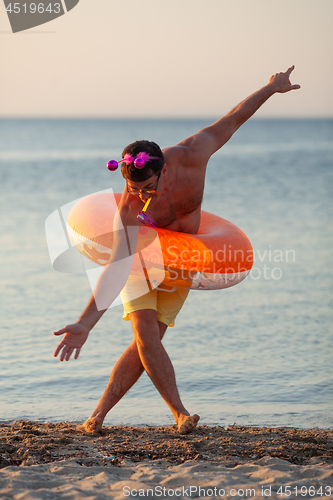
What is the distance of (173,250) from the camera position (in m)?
3.61

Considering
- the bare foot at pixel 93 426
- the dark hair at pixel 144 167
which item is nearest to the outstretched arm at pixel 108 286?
the dark hair at pixel 144 167

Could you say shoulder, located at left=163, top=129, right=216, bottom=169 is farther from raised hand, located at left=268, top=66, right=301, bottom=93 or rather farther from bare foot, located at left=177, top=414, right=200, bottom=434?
bare foot, located at left=177, top=414, right=200, bottom=434

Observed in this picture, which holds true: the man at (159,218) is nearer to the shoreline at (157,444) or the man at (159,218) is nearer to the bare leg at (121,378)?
the bare leg at (121,378)

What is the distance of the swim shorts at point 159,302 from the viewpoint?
Answer: 3.65 metres

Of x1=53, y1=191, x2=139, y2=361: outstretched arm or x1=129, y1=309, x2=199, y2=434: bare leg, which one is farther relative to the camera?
x1=129, y1=309, x2=199, y2=434: bare leg

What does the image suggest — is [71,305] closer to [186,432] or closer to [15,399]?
[15,399]

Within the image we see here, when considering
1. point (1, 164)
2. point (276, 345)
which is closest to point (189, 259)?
point (276, 345)

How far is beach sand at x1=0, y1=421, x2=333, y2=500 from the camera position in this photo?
8.66 ft

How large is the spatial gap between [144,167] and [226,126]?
862mm

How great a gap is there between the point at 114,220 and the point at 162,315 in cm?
68

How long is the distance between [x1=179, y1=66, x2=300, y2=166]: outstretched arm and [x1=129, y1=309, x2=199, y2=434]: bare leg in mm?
963

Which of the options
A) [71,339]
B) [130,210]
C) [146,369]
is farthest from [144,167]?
[146,369]

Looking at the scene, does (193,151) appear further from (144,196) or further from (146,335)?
(146,335)

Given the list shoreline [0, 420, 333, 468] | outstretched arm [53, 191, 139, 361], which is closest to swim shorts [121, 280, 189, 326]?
outstretched arm [53, 191, 139, 361]
